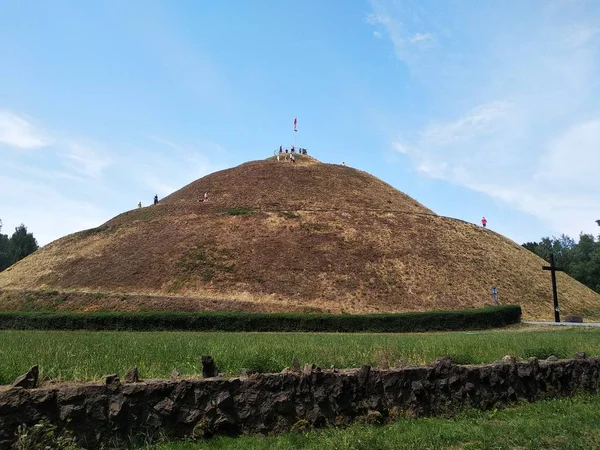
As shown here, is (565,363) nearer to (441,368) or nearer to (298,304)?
(441,368)

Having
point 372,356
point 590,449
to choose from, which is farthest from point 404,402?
point 590,449

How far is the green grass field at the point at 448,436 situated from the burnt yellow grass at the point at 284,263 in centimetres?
2987

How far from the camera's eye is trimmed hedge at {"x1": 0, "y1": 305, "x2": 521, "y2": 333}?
28391 mm

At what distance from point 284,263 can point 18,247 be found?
252ft

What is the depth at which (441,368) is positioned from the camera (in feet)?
28.8

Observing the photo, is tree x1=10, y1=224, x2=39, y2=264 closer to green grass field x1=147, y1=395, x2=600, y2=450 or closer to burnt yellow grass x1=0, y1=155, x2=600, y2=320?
burnt yellow grass x1=0, y1=155, x2=600, y2=320

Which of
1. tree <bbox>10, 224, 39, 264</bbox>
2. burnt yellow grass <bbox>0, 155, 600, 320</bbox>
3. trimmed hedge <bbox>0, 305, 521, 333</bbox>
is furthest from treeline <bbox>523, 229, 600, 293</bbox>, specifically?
tree <bbox>10, 224, 39, 264</bbox>

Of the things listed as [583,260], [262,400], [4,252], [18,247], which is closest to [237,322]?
[262,400]

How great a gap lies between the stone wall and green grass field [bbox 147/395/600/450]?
0.30m

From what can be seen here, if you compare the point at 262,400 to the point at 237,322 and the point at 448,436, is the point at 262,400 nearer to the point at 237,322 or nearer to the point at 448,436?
the point at 448,436

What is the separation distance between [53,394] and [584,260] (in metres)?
88.6

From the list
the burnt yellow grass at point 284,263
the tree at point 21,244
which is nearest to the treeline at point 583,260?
the burnt yellow grass at point 284,263

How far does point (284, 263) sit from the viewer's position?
147 ft

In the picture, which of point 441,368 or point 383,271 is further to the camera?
point 383,271
